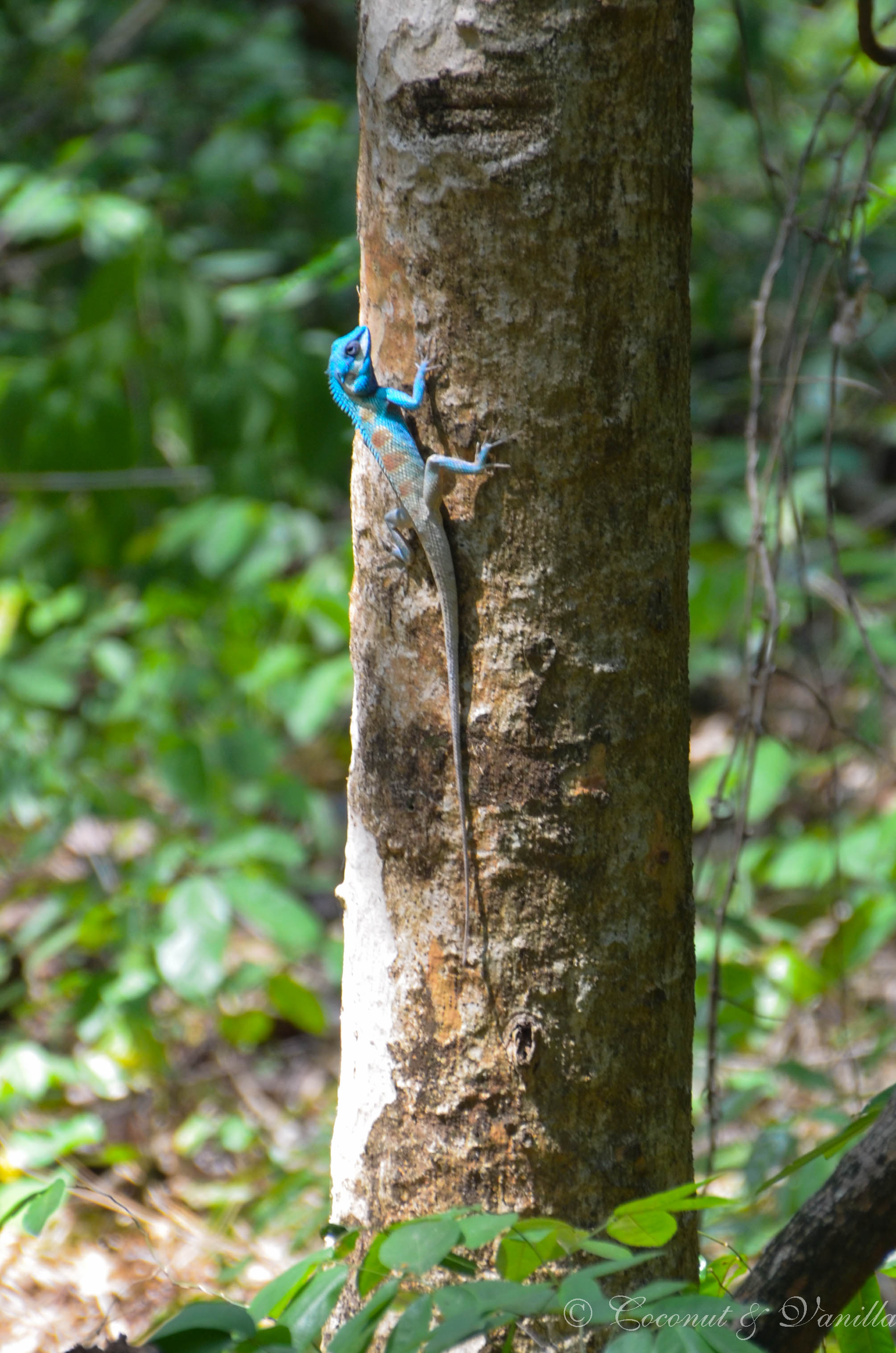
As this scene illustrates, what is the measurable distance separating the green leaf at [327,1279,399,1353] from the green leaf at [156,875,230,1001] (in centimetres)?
205

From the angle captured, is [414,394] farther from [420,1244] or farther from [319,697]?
[319,697]

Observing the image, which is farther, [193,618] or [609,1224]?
[193,618]

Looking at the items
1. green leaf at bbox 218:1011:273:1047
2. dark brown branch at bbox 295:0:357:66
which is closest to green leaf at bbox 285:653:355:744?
green leaf at bbox 218:1011:273:1047

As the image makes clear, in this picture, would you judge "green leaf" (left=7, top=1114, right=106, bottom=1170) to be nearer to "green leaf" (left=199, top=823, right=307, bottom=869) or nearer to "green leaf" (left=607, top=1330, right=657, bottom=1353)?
"green leaf" (left=199, top=823, right=307, bottom=869)

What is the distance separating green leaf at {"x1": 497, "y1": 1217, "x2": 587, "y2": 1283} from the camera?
→ 3.63ft

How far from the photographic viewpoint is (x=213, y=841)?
11.4ft

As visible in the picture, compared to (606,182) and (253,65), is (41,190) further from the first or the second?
(606,182)

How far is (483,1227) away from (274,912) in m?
2.04

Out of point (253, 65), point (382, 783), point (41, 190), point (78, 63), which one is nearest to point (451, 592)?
point (382, 783)

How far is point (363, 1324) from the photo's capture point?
101 cm

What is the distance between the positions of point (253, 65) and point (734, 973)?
496cm

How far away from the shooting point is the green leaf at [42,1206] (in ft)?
4.67

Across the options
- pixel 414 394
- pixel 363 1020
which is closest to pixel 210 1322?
pixel 363 1020

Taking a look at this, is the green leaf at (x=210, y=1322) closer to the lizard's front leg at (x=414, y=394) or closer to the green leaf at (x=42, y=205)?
the lizard's front leg at (x=414, y=394)
